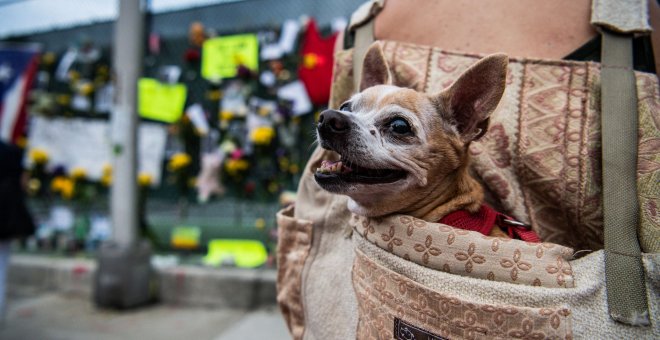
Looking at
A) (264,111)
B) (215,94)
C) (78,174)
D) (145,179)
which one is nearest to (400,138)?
(264,111)

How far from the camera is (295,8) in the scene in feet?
13.2

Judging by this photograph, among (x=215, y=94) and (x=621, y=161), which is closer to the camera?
(x=621, y=161)

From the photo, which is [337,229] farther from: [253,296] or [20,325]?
[20,325]

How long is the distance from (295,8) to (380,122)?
3109 mm

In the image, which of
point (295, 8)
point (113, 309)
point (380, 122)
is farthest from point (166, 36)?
point (380, 122)

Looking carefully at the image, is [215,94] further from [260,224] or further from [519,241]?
[519,241]

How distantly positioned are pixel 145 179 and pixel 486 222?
3.82 meters

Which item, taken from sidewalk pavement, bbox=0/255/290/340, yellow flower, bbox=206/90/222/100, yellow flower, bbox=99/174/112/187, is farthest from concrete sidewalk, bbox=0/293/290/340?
yellow flower, bbox=206/90/222/100

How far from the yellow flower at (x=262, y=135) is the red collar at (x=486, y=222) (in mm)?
2781

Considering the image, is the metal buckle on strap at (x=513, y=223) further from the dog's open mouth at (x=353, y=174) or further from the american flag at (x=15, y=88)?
the american flag at (x=15, y=88)

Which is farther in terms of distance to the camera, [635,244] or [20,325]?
[20,325]

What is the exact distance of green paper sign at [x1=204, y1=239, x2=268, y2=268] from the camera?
3.89 m

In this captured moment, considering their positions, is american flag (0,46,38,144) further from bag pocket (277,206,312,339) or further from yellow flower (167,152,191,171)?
bag pocket (277,206,312,339)

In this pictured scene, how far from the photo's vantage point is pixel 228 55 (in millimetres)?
4125
